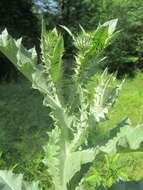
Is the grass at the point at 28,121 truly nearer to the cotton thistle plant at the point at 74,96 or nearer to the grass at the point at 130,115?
the grass at the point at 130,115

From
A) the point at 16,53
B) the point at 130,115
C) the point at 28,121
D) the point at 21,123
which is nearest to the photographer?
the point at 16,53

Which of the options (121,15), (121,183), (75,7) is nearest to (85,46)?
(121,183)

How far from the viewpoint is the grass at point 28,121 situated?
3525mm

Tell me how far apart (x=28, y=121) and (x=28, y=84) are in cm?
290

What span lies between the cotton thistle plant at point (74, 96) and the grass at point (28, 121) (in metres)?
2.46

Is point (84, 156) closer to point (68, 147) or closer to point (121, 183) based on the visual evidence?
point (68, 147)

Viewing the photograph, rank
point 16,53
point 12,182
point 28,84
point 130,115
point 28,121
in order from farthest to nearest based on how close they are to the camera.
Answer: point 28,84
point 130,115
point 28,121
point 12,182
point 16,53

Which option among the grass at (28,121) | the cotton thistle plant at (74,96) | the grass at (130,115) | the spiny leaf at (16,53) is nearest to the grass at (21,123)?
the grass at (28,121)

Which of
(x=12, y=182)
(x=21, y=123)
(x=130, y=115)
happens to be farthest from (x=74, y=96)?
(x=130, y=115)

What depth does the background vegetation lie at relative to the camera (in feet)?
11.5

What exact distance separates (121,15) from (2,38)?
9373 millimetres

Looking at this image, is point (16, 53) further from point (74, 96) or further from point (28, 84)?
point (28, 84)

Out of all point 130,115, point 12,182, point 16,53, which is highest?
point 16,53

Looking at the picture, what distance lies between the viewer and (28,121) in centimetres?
477
